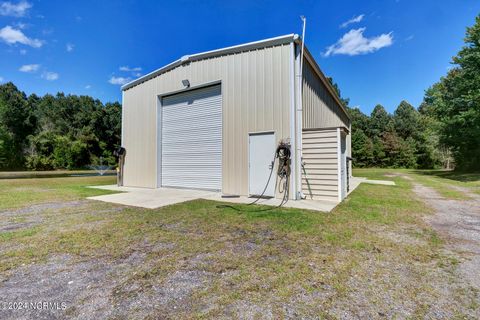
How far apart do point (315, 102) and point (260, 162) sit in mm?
3365

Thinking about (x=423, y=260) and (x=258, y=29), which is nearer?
(x=423, y=260)

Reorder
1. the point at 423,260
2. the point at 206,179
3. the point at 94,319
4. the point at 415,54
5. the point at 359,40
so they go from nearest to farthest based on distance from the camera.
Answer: the point at 94,319 → the point at 423,260 → the point at 206,179 → the point at 415,54 → the point at 359,40

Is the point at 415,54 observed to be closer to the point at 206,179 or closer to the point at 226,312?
the point at 206,179

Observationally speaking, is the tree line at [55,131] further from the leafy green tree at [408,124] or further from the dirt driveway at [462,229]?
the leafy green tree at [408,124]

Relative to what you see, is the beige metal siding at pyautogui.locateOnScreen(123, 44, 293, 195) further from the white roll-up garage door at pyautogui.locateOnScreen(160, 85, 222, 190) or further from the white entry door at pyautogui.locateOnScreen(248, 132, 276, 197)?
the white roll-up garage door at pyautogui.locateOnScreen(160, 85, 222, 190)

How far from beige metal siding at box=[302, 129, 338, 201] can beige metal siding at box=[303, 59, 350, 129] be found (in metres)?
0.84

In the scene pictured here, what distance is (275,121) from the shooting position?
612 centimetres

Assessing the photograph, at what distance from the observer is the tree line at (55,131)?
2317 cm

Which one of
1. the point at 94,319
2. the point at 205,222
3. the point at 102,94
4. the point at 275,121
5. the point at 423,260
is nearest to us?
the point at 94,319

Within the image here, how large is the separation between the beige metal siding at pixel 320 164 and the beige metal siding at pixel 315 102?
33.1 inches

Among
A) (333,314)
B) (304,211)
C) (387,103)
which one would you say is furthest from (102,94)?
(387,103)

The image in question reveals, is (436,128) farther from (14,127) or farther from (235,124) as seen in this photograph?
(14,127)

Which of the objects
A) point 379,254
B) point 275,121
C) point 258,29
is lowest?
point 379,254

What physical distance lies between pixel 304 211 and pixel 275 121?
2637mm
